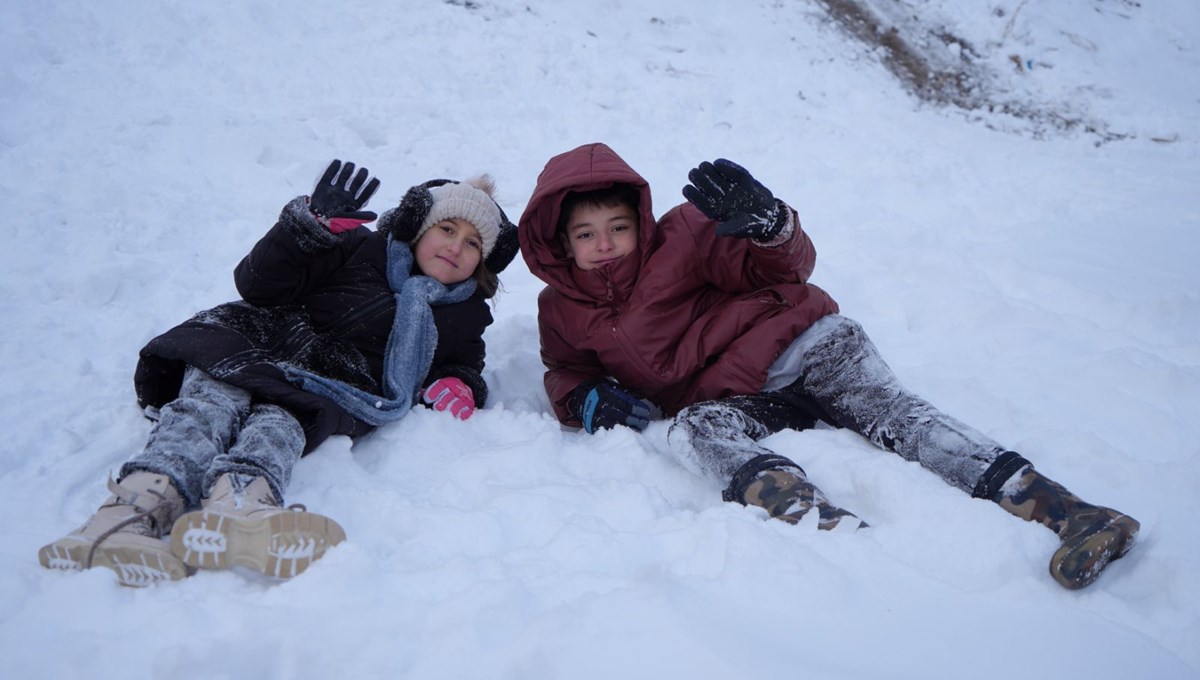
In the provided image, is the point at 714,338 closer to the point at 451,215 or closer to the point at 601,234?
the point at 601,234

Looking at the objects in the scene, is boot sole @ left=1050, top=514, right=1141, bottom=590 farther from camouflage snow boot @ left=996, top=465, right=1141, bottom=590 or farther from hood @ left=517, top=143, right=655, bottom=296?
hood @ left=517, top=143, right=655, bottom=296

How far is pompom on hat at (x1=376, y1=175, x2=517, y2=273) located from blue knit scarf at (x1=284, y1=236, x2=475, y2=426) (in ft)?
0.29

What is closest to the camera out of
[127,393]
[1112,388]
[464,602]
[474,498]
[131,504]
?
[464,602]

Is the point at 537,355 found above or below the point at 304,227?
below

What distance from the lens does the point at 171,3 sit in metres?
6.23

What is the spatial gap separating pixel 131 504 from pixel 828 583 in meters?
1.73

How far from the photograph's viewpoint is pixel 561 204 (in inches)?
126

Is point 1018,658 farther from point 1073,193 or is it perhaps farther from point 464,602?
point 1073,193

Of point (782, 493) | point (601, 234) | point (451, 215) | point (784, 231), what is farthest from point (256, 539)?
point (784, 231)

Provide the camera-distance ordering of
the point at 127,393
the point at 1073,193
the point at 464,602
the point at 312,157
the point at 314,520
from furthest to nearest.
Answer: the point at 1073,193
the point at 312,157
the point at 127,393
the point at 314,520
the point at 464,602

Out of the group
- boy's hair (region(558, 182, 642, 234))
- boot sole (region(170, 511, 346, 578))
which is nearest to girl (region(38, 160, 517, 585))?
boot sole (region(170, 511, 346, 578))

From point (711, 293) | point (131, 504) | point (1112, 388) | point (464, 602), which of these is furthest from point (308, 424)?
point (1112, 388)

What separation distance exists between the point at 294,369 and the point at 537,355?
4.19ft

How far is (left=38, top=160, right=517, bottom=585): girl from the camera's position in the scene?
1796 mm
